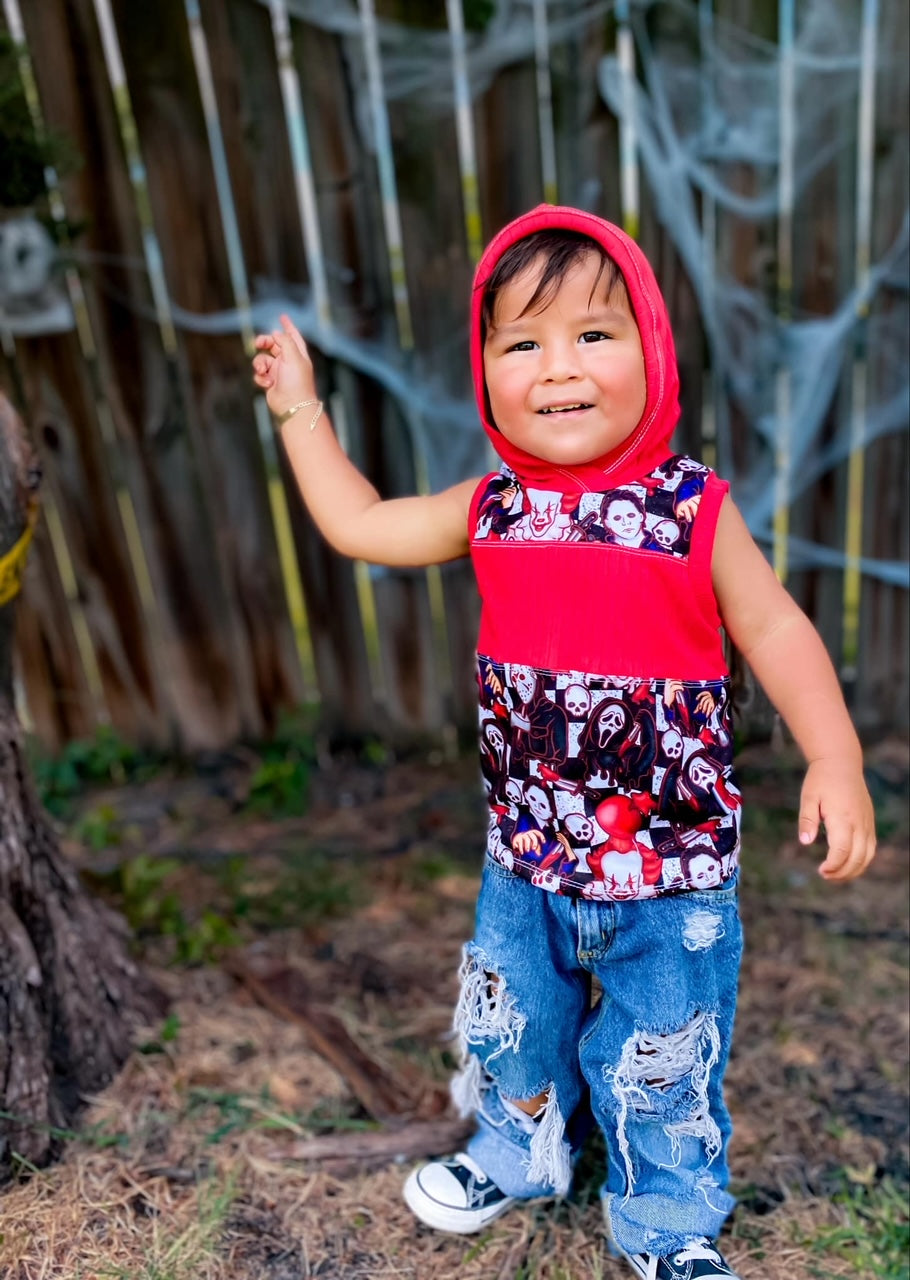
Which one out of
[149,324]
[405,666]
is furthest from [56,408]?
[405,666]

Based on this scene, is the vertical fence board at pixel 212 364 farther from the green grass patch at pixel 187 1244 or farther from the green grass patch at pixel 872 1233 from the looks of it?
the green grass patch at pixel 872 1233

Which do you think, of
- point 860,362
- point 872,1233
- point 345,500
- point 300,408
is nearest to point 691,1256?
point 872,1233

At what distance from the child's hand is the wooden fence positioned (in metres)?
1.32

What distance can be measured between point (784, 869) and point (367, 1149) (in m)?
1.34

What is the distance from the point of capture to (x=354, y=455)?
10.6ft

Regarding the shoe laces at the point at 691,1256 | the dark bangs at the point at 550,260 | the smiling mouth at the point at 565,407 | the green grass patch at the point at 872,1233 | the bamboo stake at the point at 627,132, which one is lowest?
the green grass patch at the point at 872,1233

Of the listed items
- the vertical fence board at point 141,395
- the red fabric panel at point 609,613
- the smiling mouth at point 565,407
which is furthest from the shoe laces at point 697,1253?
the vertical fence board at point 141,395

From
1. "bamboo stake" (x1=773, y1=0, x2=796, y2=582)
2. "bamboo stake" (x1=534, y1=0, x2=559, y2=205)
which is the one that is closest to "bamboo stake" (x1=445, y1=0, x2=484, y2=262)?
"bamboo stake" (x1=534, y1=0, x2=559, y2=205)

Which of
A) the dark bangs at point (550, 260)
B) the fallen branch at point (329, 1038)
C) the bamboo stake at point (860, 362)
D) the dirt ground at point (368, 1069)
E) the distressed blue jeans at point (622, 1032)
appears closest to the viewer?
the dark bangs at point (550, 260)

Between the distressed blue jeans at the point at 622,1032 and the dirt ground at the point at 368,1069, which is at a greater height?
the distressed blue jeans at the point at 622,1032

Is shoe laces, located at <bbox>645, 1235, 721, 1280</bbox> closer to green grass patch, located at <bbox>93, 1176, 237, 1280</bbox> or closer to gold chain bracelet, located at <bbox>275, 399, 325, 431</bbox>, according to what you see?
green grass patch, located at <bbox>93, 1176, 237, 1280</bbox>

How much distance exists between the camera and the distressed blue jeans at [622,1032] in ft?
5.30

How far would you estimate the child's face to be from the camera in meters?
1.46

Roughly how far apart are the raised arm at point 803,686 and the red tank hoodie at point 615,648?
0.04 meters
